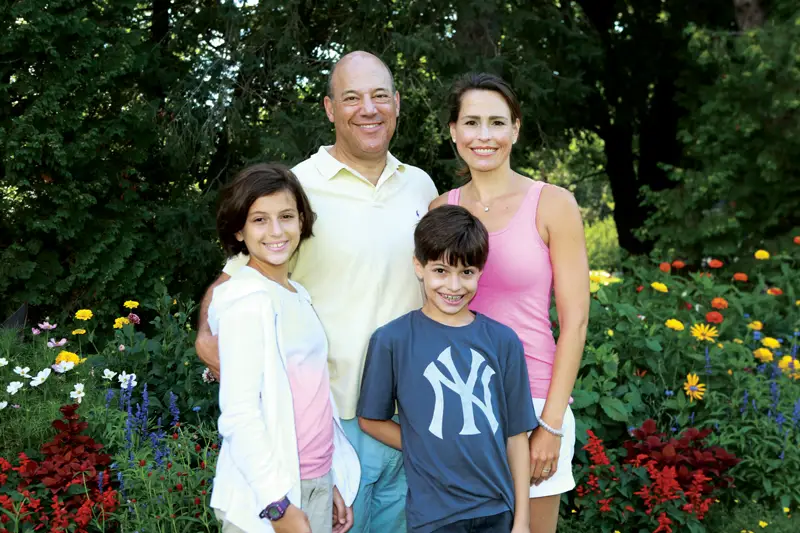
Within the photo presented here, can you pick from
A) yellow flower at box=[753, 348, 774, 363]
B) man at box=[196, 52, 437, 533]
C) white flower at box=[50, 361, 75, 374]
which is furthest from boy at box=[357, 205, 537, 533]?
yellow flower at box=[753, 348, 774, 363]

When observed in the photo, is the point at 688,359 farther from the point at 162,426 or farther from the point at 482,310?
the point at 162,426

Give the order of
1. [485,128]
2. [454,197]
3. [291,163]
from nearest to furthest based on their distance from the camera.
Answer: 1. [485,128]
2. [454,197]
3. [291,163]

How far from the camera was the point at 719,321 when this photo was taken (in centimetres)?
498

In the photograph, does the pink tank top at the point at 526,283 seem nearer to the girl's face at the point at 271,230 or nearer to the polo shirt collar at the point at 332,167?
the polo shirt collar at the point at 332,167

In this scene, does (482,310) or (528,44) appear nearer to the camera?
(482,310)

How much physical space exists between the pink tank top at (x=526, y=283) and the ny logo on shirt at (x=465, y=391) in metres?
0.23

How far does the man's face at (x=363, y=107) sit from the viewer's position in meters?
2.81

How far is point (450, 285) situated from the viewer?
7.84ft

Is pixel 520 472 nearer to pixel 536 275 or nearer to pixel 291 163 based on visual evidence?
pixel 536 275

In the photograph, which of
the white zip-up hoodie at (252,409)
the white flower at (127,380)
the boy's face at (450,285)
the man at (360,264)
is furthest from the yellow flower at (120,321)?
the boy's face at (450,285)

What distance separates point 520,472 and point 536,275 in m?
0.60

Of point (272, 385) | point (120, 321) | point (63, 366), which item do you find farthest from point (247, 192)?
point (120, 321)

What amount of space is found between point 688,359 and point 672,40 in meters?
8.24

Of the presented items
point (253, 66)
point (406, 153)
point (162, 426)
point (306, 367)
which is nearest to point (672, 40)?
point (406, 153)
